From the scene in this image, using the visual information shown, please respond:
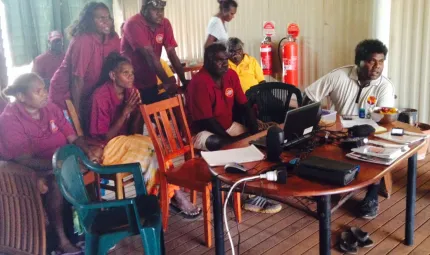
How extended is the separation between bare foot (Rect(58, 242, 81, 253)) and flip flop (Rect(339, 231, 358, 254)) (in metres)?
1.45

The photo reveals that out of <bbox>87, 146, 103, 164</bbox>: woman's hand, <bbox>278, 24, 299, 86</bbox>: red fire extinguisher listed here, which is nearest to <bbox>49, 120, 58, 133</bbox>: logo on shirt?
<bbox>87, 146, 103, 164</bbox>: woman's hand

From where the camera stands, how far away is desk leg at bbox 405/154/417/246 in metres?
2.14

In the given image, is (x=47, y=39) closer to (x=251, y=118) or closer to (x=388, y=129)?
(x=251, y=118)

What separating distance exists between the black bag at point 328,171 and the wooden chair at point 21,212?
140cm

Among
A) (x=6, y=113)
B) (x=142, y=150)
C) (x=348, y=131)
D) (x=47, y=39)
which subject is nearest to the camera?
(x=348, y=131)

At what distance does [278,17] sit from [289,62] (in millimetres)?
530

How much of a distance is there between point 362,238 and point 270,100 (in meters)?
1.41

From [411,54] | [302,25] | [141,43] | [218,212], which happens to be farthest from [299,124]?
[302,25]

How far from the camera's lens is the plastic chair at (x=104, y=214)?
1787mm

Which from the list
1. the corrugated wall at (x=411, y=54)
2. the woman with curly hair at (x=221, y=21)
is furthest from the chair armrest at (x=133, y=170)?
the corrugated wall at (x=411, y=54)

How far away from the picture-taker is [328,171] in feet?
4.99

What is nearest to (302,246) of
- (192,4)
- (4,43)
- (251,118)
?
(251,118)

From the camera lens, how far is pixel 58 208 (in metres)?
2.37

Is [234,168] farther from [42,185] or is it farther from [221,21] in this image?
[221,21]
